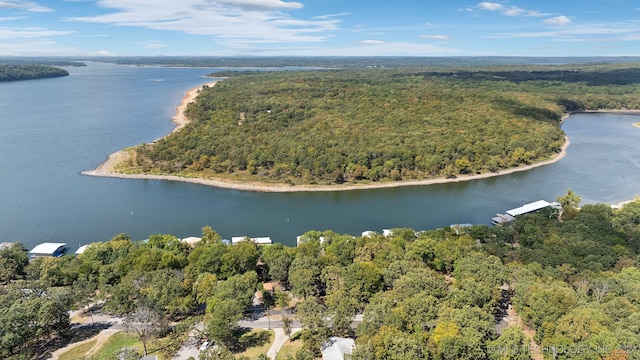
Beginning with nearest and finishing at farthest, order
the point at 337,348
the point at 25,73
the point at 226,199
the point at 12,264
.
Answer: the point at 337,348, the point at 12,264, the point at 226,199, the point at 25,73

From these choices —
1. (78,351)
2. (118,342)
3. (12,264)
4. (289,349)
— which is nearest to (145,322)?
(118,342)

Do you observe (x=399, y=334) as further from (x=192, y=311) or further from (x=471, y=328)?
(x=192, y=311)

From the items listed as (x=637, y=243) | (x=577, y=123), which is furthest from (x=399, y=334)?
A: (x=577, y=123)

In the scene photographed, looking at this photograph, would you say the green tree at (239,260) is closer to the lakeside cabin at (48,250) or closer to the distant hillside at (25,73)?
the lakeside cabin at (48,250)

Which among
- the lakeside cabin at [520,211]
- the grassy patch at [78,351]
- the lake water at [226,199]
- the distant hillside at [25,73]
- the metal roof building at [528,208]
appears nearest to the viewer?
the grassy patch at [78,351]

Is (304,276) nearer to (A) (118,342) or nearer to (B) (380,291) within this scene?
(B) (380,291)

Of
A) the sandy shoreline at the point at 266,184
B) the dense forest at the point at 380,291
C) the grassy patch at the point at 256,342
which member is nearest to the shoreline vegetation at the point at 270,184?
the sandy shoreline at the point at 266,184
